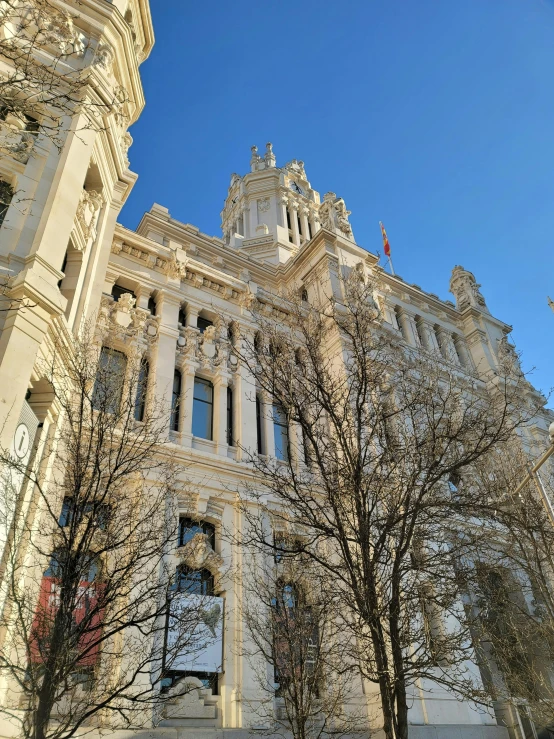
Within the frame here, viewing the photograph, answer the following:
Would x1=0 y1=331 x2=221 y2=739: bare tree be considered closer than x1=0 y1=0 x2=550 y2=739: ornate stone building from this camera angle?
Yes

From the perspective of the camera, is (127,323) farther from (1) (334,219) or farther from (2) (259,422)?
(1) (334,219)

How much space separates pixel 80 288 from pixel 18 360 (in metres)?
5.26

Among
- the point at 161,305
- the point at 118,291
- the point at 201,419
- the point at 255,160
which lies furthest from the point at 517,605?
the point at 255,160

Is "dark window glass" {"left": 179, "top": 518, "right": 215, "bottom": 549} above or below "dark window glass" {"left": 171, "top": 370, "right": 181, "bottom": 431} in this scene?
below

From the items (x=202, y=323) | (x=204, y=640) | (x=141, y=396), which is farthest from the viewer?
(x=202, y=323)

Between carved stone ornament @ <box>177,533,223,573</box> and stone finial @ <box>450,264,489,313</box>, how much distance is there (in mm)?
26357

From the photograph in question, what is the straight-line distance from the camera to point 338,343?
80.4ft

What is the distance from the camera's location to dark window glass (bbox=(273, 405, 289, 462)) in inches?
861

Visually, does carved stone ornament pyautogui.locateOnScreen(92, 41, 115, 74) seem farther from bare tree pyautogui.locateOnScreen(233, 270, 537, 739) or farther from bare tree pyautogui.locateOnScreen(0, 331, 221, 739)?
bare tree pyautogui.locateOnScreen(233, 270, 537, 739)

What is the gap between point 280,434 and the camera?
22.5 m

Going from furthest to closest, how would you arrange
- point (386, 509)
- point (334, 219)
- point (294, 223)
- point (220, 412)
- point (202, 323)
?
point (294, 223) < point (334, 219) < point (202, 323) < point (220, 412) < point (386, 509)

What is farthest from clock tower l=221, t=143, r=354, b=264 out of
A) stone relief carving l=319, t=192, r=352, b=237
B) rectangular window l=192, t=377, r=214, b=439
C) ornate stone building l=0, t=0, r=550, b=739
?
rectangular window l=192, t=377, r=214, b=439

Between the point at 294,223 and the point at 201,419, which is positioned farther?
the point at 294,223

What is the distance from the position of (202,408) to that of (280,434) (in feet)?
11.8
